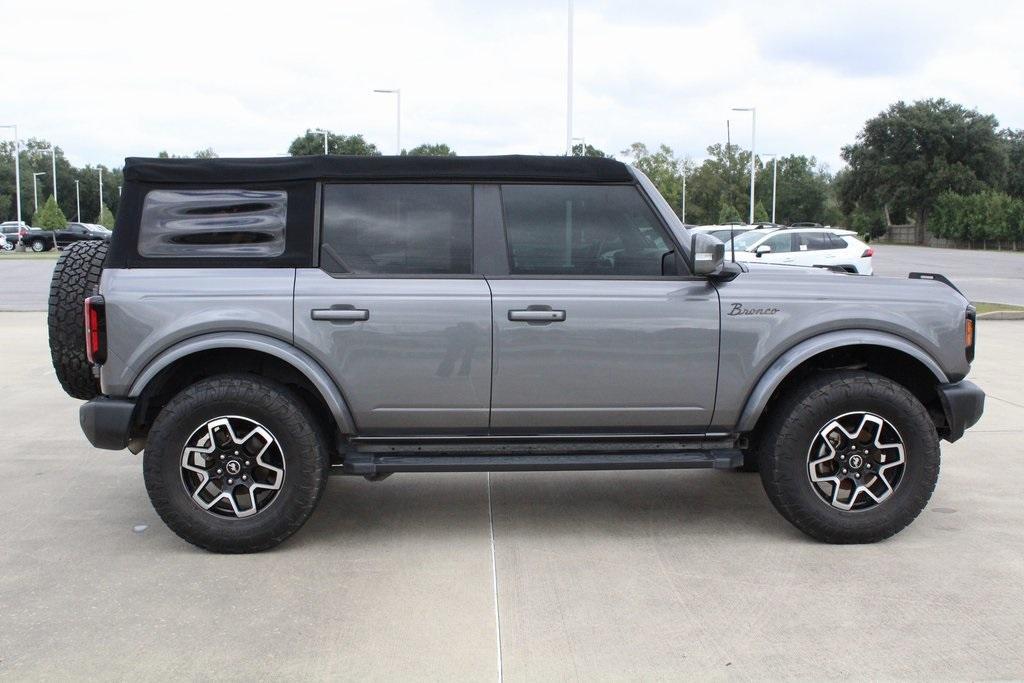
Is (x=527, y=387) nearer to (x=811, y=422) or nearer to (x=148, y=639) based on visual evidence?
(x=811, y=422)

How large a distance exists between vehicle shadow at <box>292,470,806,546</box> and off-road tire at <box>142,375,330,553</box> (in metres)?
0.35

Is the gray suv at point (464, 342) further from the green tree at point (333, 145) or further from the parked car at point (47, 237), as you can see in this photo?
the green tree at point (333, 145)

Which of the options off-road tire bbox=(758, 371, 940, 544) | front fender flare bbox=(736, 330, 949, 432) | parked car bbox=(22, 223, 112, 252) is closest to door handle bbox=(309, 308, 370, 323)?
front fender flare bbox=(736, 330, 949, 432)

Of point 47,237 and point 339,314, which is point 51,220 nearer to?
point 47,237

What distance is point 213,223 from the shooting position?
4688 millimetres

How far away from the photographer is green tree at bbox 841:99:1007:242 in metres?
74.8

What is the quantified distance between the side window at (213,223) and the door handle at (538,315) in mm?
1156

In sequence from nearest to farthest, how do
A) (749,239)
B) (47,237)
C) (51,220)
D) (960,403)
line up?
(960,403)
(749,239)
(47,237)
(51,220)

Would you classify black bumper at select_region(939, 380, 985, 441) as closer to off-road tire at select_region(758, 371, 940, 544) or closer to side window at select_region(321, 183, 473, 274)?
off-road tire at select_region(758, 371, 940, 544)

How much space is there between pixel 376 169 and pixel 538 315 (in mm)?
1061

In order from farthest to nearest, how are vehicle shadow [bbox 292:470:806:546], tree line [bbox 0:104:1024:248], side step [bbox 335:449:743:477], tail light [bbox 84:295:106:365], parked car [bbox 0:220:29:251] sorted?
tree line [bbox 0:104:1024:248] < parked car [bbox 0:220:29:251] < vehicle shadow [bbox 292:470:806:546] < side step [bbox 335:449:743:477] < tail light [bbox 84:295:106:365]

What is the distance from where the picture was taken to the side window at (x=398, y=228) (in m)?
4.69

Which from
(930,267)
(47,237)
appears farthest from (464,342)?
(47,237)

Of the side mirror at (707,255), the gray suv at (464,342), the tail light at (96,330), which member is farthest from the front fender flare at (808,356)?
the tail light at (96,330)
